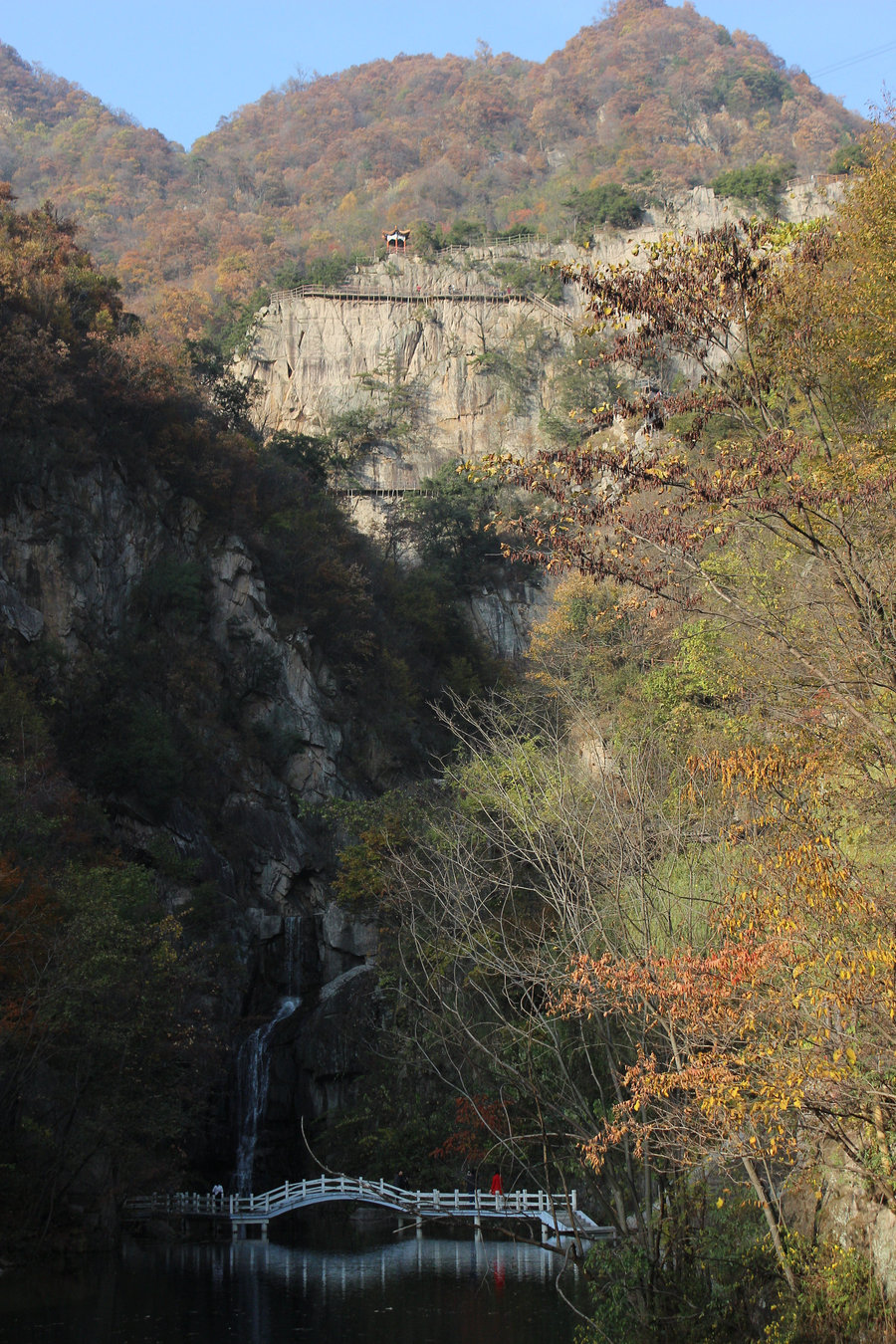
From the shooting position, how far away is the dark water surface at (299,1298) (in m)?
13.0

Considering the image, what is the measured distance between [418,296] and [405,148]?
33.9 metres

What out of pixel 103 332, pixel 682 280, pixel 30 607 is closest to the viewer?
pixel 682 280

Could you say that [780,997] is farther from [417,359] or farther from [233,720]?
[417,359]

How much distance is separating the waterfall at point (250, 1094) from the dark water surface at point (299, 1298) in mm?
3752

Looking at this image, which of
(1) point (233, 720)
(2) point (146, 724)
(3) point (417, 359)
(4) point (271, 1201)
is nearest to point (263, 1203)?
(4) point (271, 1201)

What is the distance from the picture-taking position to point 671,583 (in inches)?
335

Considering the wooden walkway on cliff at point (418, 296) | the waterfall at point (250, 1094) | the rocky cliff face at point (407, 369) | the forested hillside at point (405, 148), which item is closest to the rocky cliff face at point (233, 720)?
the waterfall at point (250, 1094)

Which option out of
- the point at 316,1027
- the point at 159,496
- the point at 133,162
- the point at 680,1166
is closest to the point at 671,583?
the point at 680,1166

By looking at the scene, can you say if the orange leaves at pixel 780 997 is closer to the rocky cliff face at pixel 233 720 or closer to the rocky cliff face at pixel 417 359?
the rocky cliff face at pixel 233 720

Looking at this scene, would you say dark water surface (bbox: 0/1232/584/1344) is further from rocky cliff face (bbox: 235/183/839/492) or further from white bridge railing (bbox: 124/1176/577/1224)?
rocky cliff face (bbox: 235/183/839/492)

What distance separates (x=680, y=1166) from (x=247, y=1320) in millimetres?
Answer: 7403

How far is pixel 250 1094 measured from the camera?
23766 mm

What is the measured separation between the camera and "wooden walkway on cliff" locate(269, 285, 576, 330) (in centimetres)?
5669

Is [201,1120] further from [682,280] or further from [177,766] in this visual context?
[682,280]
